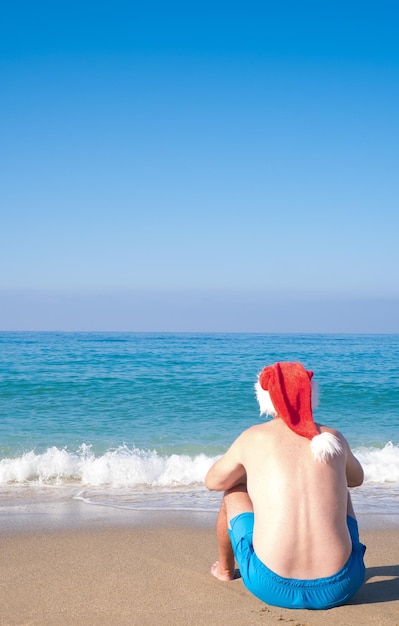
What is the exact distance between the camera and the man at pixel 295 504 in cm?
281

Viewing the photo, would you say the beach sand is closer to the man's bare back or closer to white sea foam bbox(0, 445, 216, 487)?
the man's bare back

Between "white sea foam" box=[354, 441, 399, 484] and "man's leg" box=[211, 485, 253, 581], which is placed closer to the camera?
"man's leg" box=[211, 485, 253, 581]

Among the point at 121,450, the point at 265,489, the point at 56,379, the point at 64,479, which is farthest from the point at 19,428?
the point at 265,489

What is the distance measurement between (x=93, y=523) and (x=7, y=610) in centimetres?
169

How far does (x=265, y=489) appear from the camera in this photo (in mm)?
2879

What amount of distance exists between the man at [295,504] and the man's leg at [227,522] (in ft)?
0.49

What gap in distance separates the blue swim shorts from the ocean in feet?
7.74

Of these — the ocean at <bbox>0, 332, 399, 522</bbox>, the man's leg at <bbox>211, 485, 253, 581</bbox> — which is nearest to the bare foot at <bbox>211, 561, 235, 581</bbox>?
the man's leg at <bbox>211, 485, 253, 581</bbox>

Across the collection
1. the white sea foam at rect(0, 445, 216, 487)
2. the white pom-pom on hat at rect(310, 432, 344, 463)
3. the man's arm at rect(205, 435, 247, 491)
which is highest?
the white pom-pom on hat at rect(310, 432, 344, 463)

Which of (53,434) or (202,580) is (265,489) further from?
(53,434)

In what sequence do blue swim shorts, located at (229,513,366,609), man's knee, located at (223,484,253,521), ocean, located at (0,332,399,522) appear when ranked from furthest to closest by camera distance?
1. ocean, located at (0,332,399,522)
2. man's knee, located at (223,484,253,521)
3. blue swim shorts, located at (229,513,366,609)

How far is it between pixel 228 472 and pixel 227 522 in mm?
382

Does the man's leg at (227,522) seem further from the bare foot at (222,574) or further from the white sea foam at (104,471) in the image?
the white sea foam at (104,471)

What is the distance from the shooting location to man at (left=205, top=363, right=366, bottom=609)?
9.23 feet
